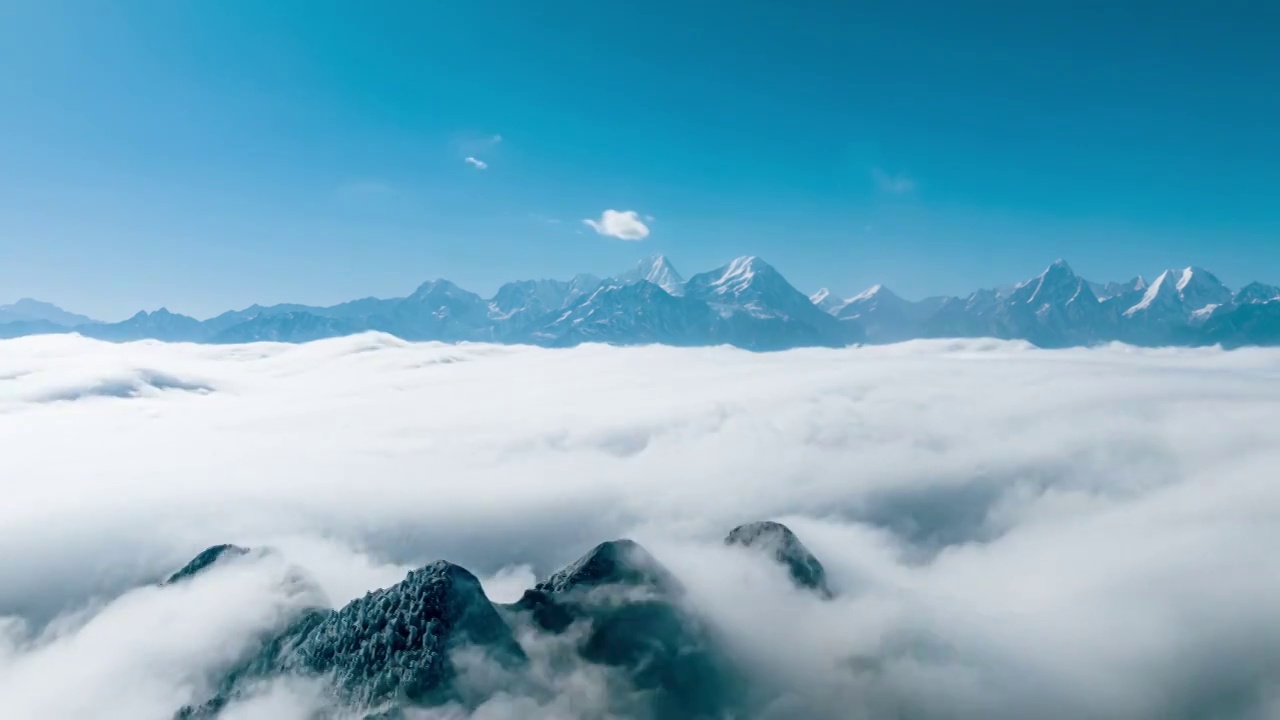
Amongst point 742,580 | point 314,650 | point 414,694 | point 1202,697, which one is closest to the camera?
point 414,694

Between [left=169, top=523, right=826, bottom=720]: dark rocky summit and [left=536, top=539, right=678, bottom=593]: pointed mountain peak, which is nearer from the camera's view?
[left=169, top=523, right=826, bottom=720]: dark rocky summit

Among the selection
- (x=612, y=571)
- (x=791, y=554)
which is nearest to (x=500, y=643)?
(x=612, y=571)

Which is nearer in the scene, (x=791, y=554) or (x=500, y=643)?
(x=500, y=643)

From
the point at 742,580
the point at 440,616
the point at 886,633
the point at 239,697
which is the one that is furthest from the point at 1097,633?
the point at 239,697

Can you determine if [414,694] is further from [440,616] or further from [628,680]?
[628,680]

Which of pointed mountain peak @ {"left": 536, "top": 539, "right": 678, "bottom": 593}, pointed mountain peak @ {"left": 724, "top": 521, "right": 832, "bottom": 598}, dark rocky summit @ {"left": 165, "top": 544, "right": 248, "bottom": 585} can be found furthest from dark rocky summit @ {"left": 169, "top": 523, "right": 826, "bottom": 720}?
dark rocky summit @ {"left": 165, "top": 544, "right": 248, "bottom": 585}

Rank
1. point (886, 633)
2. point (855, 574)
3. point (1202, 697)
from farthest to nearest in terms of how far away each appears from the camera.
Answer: point (855, 574)
point (886, 633)
point (1202, 697)

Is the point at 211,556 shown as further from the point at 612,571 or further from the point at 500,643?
the point at 612,571

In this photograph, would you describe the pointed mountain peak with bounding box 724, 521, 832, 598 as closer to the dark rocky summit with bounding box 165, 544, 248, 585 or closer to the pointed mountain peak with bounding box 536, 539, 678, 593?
the pointed mountain peak with bounding box 536, 539, 678, 593

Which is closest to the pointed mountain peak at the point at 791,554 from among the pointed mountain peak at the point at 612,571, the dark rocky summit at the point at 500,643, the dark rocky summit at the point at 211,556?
the dark rocky summit at the point at 500,643

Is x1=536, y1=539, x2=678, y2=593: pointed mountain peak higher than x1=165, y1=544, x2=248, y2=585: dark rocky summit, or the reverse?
x1=536, y1=539, x2=678, y2=593: pointed mountain peak

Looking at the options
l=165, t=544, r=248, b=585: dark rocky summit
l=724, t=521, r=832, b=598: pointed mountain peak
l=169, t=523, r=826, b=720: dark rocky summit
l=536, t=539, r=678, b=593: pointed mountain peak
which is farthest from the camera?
l=165, t=544, r=248, b=585: dark rocky summit
